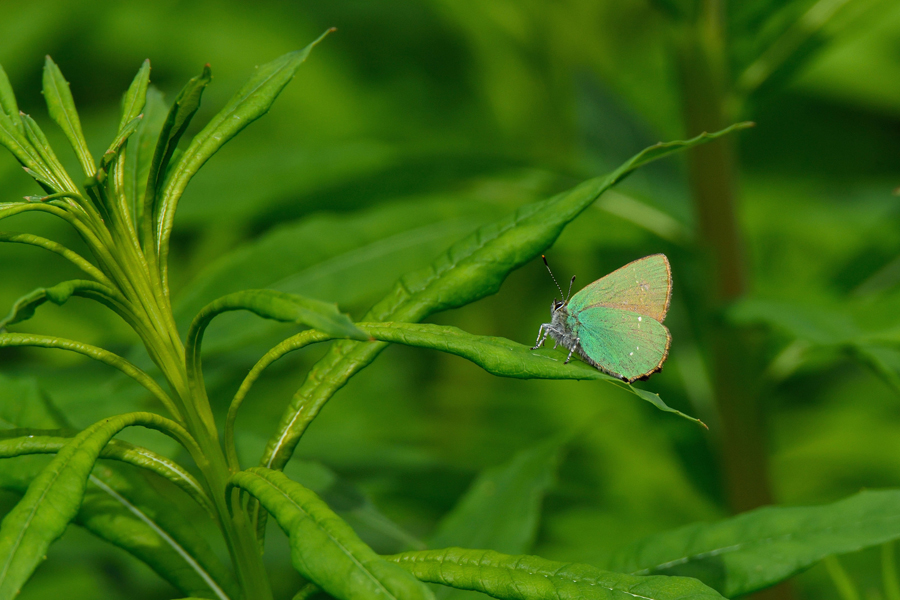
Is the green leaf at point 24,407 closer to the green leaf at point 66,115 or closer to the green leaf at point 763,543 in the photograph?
the green leaf at point 66,115

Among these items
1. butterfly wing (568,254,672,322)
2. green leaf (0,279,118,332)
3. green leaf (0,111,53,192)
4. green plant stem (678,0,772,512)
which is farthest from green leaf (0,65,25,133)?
green plant stem (678,0,772,512)

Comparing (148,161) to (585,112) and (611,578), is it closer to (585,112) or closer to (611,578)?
(611,578)

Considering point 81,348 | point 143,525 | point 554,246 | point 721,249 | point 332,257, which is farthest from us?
point 554,246

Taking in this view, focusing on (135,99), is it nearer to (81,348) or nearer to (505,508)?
(81,348)

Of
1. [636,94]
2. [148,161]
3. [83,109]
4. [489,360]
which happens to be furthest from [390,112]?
[489,360]

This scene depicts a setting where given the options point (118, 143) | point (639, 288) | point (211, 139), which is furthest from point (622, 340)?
point (118, 143)

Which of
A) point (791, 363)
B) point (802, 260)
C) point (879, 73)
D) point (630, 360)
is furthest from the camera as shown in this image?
point (879, 73)
